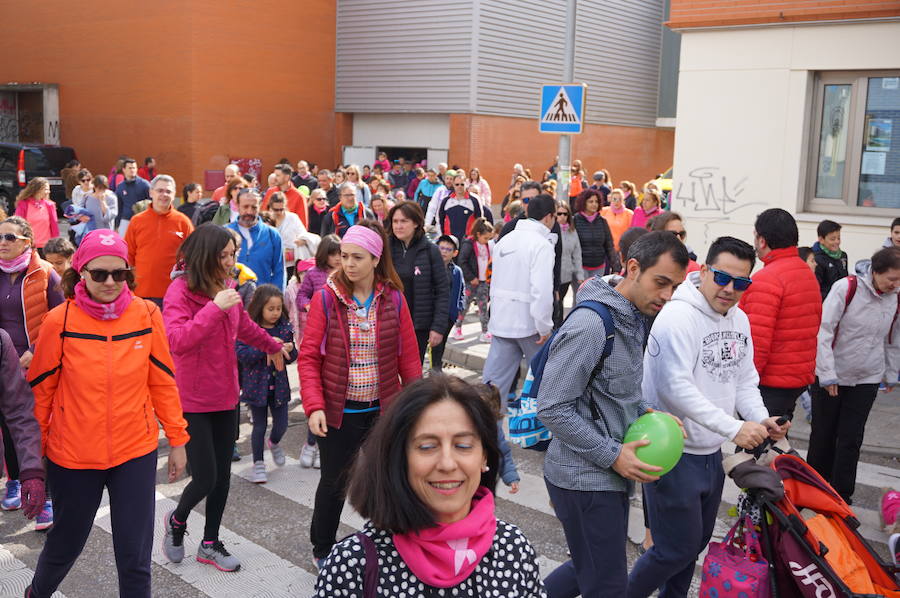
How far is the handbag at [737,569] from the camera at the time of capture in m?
3.94

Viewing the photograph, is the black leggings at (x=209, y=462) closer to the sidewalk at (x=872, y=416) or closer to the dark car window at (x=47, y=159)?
the sidewalk at (x=872, y=416)

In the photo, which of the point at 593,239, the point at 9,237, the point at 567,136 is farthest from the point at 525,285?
the point at 567,136

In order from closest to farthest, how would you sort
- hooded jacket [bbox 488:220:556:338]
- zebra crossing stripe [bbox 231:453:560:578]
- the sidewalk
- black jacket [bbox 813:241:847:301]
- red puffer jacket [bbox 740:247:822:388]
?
red puffer jacket [bbox 740:247:822:388] < zebra crossing stripe [bbox 231:453:560:578] < hooded jacket [bbox 488:220:556:338] < the sidewalk < black jacket [bbox 813:241:847:301]

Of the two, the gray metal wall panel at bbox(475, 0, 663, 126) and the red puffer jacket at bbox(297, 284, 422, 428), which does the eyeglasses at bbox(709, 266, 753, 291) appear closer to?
the red puffer jacket at bbox(297, 284, 422, 428)

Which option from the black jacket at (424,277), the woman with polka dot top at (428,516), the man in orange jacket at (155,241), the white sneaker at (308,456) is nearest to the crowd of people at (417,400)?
the woman with polka dot top at (428,516)

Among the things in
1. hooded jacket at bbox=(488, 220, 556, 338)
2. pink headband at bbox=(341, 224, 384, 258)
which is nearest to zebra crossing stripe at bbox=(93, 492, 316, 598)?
Answer: pink headband at bbox=(341, 224, 384, 258)

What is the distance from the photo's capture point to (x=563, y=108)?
12211 mm

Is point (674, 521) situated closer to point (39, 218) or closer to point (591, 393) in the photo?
point (591, 393)

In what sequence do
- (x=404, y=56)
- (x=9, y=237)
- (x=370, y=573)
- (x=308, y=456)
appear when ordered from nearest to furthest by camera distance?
(x=370, y=573), (x=9, y=237), (x=308, y=456), (x=404, y=56)

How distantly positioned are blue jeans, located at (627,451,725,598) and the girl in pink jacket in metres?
2.42

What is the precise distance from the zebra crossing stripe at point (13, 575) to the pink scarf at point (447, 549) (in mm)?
3543

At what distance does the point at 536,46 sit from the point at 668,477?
86.2 feet

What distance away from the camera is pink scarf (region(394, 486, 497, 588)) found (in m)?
2.35

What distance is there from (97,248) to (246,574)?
7.36 feet
